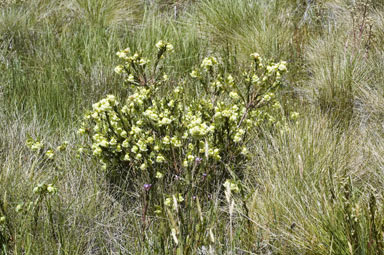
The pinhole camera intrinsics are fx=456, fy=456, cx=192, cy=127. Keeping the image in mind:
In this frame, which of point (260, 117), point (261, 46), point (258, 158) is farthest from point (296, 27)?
point (258, 158)

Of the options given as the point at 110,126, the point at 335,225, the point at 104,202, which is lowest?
the point at 104,202

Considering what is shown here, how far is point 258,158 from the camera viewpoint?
276 cm

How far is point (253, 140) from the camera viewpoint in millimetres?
2887

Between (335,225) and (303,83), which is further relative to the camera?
(303,83)

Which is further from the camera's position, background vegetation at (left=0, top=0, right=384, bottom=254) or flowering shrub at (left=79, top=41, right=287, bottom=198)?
flowering shrub at (left=79, top=41, right=287, bottom=198)

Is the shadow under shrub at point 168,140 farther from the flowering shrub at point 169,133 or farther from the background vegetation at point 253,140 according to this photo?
the background vegetation at point 253,140

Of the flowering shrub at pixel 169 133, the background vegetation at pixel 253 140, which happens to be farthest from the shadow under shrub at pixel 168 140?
the background vegetation at pixel 253 140

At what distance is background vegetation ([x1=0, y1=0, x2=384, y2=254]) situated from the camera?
2059mm

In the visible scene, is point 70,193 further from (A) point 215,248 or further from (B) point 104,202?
(A) point 215,248

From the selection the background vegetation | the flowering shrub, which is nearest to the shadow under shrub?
the flowering shrub

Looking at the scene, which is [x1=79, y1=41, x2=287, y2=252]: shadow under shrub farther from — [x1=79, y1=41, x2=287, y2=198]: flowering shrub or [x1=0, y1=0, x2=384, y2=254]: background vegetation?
[x1=0, y1=0, x2=384, y2=254]: background vegetation

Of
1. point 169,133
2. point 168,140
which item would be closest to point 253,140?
point 169,133

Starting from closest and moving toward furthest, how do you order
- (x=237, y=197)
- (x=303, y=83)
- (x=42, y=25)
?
(x=237, y=197)
(x=303, y=83)
(x=42, y=25)

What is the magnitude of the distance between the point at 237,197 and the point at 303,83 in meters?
1.74
